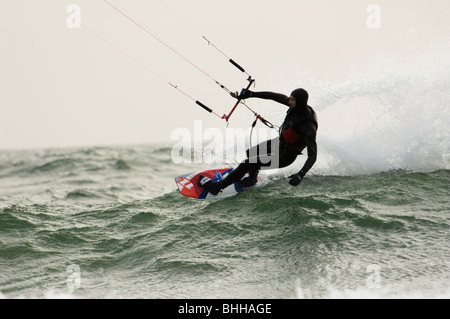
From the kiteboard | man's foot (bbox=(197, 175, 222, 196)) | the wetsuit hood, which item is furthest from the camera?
the kiteboard

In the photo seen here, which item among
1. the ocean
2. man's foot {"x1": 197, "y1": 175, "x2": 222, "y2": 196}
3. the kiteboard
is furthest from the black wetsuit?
the ocean

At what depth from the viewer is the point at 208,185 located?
9.29 metres

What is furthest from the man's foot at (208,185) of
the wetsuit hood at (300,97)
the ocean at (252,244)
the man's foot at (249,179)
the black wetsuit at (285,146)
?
the wetsuit hood at (300,97)

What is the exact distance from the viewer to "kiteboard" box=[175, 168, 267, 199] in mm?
9359

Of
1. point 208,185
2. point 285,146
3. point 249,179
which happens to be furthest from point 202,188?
point 285,146

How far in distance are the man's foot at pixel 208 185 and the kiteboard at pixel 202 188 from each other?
0.09 meters

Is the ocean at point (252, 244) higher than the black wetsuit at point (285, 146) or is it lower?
lower

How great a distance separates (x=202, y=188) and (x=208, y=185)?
0.20 metres

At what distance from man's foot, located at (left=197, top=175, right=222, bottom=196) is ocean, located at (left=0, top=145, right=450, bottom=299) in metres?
0.32

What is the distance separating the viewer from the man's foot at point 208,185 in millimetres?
9195

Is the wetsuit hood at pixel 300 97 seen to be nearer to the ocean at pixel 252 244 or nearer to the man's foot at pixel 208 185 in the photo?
the ocean at pixel 252 244

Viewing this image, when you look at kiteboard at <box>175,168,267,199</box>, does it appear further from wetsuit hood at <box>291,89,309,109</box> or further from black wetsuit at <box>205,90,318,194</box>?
wetsuit hood at <box>291,89,309,109</box>

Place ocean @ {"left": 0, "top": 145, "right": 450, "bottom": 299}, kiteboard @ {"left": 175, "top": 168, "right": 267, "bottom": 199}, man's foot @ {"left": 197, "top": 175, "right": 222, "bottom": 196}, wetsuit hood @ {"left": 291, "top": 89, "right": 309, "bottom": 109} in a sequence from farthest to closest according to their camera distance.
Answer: kiteboard @ {"left": 175, "top": 168, "right": 267, "bottom": 199} → man's foot @ {"left": 197, "top": 175, "right": 222, "bottom": 196} → wetsuit hood @ {"left": 291, "top": 89, "right": 309, "bottom": 109} → ocean @ {"left": 0, "top": 145, "right": 450, "bottom": 299}
